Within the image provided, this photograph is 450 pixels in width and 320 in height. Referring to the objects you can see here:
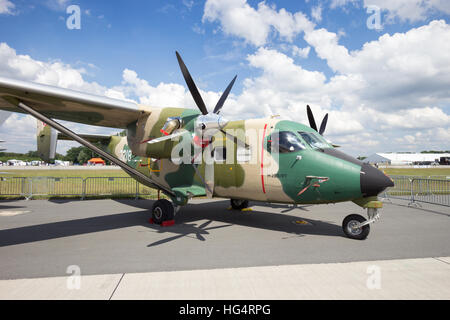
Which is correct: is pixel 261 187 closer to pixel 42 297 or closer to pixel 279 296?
pixel 279 296

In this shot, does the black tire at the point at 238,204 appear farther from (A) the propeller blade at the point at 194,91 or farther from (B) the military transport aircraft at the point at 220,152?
(A) the propeller blade at the point at 194,91

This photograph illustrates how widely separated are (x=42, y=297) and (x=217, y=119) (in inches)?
207

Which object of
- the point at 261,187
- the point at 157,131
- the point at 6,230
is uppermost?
the point at 157,131

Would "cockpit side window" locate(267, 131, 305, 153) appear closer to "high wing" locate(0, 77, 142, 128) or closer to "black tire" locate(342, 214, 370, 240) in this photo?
"black tire" locate(342, 214, 370, 240)

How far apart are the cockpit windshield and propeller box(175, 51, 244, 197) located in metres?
1.78

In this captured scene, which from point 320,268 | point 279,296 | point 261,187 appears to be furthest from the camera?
point 261,187

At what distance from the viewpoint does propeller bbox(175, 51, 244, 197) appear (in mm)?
7133

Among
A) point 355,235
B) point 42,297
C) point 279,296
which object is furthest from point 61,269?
point 355,235

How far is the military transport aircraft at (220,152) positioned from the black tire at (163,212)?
3cm

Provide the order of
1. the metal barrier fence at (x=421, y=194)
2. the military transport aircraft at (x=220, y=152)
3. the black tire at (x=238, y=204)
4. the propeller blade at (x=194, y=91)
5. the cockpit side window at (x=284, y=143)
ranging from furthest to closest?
the metal barrier fence at (x=421, y=194) → the black tire at (x=238, y=204) → the propeller blade at (x=194, y=91) → the cockpit side window at (x=284, y=143) → the military transport aircraft at (x=220, y=152)

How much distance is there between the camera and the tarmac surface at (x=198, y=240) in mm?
5141

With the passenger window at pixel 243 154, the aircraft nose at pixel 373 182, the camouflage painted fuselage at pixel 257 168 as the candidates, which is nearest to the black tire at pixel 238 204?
the camouflage painted fuselage at pixel 257 168

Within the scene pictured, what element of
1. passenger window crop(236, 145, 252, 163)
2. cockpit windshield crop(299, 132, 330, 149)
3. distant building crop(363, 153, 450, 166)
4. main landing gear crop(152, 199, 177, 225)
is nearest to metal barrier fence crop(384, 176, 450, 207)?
cockpit windshield crop(299, 132, 330, 149)

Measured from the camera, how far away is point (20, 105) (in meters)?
6.30
